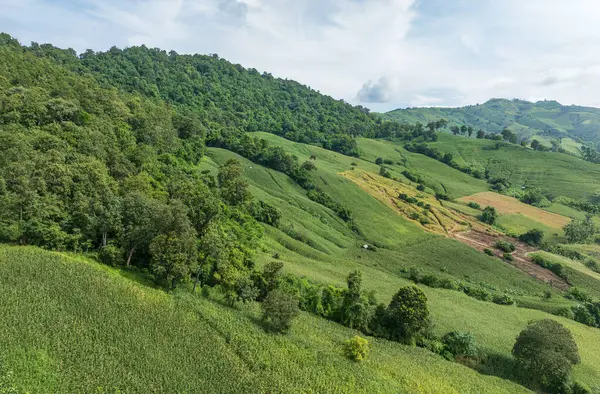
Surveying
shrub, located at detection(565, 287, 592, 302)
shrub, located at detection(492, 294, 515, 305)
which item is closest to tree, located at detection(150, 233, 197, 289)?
shrub, located at detection(492, 294, 515, 305)

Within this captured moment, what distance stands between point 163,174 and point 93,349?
51343 millimetres

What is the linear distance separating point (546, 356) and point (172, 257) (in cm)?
5975

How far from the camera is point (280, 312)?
45125 mm

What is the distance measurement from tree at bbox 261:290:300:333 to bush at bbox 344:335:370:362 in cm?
824

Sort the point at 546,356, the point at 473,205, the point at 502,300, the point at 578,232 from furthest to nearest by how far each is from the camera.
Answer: the point at 473,205
the point at 578,232
the point at 502,300
the point at 546,356

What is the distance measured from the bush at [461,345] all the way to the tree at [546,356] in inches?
268

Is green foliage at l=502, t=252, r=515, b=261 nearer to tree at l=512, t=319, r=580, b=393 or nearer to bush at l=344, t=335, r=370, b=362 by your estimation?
tree at l=512, t=319, r=580, b=393

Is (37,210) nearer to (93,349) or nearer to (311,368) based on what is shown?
(93,349)

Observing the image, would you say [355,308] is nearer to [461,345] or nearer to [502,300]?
[461,345]

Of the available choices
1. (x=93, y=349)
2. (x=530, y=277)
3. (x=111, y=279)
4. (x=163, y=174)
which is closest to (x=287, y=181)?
(x=163, y=174)

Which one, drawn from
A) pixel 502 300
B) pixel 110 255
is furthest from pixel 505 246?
pixel 110 255

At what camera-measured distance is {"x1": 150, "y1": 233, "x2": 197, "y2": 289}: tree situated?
149ft

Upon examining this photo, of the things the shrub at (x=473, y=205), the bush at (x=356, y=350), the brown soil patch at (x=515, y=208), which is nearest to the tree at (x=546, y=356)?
the bush at (x=356, y=350)

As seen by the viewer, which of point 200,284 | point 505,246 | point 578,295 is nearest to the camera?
point 200,284
